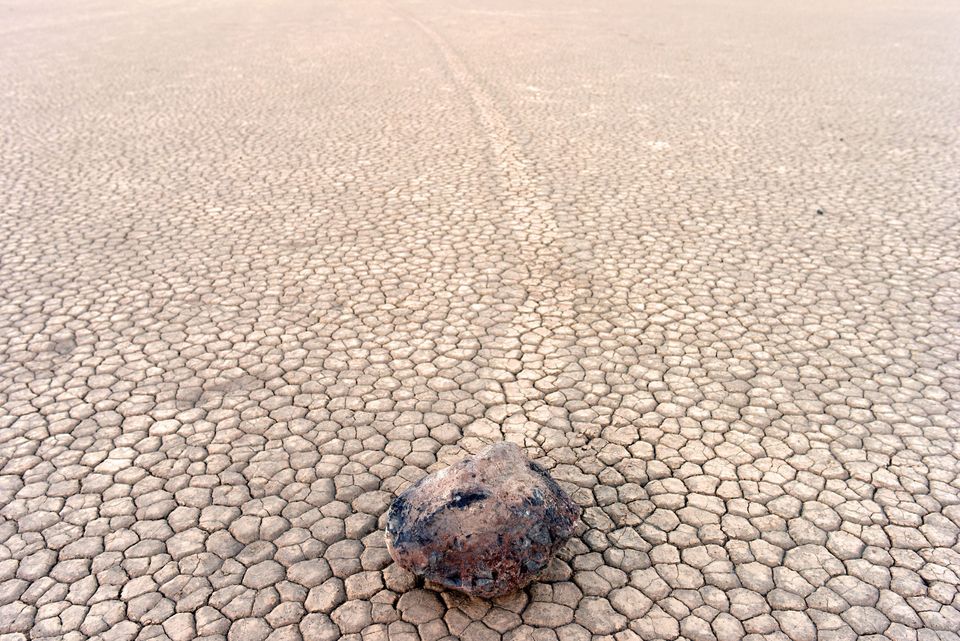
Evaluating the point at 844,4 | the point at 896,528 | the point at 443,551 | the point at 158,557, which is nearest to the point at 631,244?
the point at 896,528

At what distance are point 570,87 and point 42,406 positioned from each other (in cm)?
866

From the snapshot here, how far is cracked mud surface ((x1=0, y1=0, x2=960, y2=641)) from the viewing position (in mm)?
3041

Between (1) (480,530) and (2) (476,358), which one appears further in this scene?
(2) (476,358)

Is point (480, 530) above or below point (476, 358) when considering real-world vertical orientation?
above

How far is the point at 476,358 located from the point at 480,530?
1.76 m

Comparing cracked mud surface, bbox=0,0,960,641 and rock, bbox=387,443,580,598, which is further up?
rock, bbox=387,443,580,598

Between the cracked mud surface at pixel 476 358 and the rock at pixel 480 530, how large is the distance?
0.15m

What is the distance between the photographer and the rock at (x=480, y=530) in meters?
2.88

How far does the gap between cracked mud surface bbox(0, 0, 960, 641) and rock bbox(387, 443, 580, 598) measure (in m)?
0.15

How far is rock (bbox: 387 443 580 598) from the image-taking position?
288 centimetres

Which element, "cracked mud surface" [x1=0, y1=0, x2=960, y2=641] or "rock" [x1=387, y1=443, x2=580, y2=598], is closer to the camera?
"rock" [x1=387, y1=443, x2=580, y2=598]

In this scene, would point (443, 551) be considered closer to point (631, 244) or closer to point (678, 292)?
point (678, 292)

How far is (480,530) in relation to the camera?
114 inches

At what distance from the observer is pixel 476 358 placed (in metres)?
4.55
